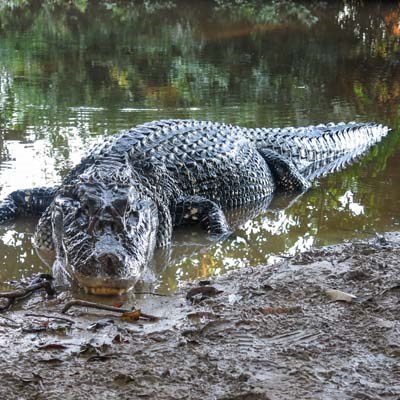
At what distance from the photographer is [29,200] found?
563cm

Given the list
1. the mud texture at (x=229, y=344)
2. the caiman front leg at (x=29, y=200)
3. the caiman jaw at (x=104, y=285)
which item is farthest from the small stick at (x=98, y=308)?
the caiman front leg at (x=29, y=200)

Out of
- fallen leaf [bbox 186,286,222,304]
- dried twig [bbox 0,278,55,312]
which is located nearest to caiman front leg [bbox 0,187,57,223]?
dried twig [bbox 0,278,55,312]

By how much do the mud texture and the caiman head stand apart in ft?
0.71

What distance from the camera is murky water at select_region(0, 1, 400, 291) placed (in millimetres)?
5500

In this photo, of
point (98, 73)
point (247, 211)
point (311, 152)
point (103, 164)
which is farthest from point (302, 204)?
point (98, 73)

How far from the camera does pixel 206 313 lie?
3.54m

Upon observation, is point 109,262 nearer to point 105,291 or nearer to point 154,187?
point 105,291

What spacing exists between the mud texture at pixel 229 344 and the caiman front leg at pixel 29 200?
1.72 metres

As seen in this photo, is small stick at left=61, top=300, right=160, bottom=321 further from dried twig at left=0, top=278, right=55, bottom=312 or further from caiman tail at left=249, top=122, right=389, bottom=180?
caiman tail at left=249, top=122, right=389, bottom=180

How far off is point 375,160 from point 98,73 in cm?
630

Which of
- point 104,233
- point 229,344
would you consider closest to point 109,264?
point 104,233

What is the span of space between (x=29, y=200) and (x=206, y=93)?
571 cm

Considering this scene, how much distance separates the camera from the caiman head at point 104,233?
3.96 metres

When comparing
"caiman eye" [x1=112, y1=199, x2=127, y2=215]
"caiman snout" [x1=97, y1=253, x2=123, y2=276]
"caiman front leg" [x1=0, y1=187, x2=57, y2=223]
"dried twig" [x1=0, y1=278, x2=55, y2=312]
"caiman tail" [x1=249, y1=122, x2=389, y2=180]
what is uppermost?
"caiman tail" [x1=249, y1=122, x2=389, y2=180]
